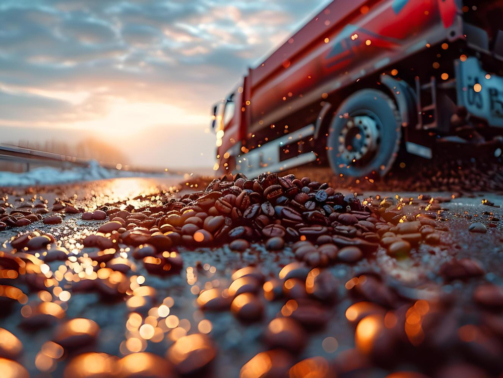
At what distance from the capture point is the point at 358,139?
3.80 metres

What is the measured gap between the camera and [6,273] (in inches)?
43.8

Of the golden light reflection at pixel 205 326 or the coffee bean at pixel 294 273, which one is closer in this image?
the golden light reflection at pixel 205 326

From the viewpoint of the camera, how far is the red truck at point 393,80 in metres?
3.04

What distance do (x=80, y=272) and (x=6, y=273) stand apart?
217mm

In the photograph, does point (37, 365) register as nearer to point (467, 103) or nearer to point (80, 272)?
point (80, 272)

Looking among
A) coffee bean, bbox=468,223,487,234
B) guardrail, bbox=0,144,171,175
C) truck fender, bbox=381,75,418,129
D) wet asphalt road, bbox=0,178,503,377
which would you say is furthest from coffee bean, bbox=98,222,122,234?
guardrail, bbox=0,144,171,175

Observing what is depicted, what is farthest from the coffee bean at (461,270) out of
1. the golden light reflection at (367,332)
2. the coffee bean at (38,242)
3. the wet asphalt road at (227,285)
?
the coffee bean at (38,242)

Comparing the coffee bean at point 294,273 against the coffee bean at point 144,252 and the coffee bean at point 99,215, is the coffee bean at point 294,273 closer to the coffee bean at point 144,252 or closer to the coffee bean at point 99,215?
the coffee bean at point 144,252

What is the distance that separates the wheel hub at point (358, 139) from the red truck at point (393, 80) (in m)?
0.01

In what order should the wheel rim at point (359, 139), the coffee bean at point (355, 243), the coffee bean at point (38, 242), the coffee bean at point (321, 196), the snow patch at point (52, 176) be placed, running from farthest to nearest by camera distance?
the snow patch at point (52, 176) < the wheel rim at point (359, 139) < the coffee bean at point (321, 196) < the coffee bean at point (38, 242) < the coffee bean at point (355, 243)

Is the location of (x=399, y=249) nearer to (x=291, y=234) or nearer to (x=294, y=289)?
(x=291, y=234)

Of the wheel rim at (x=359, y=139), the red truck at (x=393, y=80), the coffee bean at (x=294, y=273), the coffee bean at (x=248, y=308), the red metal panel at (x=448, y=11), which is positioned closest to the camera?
the coffee bean at (x=248, y=308)

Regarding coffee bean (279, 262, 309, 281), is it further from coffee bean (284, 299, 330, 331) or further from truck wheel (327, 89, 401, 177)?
truck wheel (327, 89, 401, 177)

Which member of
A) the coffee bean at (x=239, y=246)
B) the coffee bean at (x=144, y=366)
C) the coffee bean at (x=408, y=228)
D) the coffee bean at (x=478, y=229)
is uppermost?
the coffee bean at (x=408, y=228)
